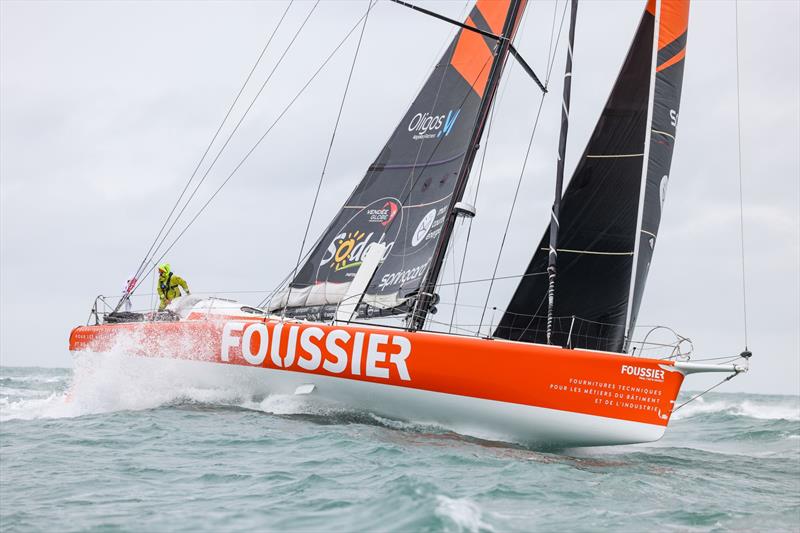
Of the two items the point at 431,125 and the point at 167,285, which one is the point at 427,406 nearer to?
the point at 431,125

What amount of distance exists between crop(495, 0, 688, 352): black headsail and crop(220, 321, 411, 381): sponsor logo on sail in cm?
139

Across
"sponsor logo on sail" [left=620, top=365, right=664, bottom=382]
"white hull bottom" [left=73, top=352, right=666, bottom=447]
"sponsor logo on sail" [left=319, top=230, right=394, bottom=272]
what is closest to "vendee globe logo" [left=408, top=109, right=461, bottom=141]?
"sponsor logo on sail" [left=319, top=230, right=394, bottom=272]

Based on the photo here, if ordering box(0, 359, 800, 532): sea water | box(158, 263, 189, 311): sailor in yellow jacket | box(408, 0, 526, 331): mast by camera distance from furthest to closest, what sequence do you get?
box(158, 263, 189, 311): sailor in yellow jacket
box(408, 0, 526, 331): mast
box(0, 359, 800, 532): sea water

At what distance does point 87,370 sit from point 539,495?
793 cm

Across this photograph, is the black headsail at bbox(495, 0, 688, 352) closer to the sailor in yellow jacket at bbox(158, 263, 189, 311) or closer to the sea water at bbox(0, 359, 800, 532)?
the sea water at bbox(0, 359, 800, 532)

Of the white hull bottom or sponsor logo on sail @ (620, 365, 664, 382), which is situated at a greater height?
sponsor logo on sail @ (620, 365, 664, 382)

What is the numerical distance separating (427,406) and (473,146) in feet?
11.3

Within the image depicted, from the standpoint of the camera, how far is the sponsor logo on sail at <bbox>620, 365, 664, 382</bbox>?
7.32 m

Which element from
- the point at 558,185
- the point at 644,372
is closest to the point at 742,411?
the point at 558,185

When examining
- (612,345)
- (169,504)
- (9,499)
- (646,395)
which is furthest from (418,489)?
(612,345)

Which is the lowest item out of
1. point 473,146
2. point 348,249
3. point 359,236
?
point 348,249

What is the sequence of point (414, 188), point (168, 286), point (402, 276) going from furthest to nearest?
point (168, 286) → point (414, 188) → point (402, 276)

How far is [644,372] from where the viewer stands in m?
7.32

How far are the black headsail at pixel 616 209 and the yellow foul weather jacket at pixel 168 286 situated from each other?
203 inches
